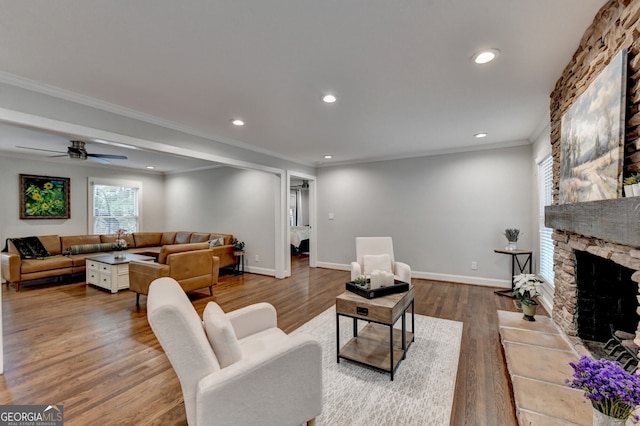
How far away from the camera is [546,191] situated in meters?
3.74

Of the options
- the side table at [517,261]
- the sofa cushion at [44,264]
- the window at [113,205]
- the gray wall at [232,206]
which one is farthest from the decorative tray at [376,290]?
the window at [113,205]

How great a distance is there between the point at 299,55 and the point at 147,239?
21.7ft

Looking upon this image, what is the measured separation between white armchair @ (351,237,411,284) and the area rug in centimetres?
84

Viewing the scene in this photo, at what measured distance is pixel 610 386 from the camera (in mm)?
1015

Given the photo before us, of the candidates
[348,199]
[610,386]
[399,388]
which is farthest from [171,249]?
[610,386]

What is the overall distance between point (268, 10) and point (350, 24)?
0.50 metres

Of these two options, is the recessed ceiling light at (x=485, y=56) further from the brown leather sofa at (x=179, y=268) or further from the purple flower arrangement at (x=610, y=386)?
the brown leather sofa at (x=179, y=268)

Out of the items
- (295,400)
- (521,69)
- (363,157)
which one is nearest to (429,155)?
(363,157)

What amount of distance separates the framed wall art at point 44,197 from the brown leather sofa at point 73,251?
23.3 inches

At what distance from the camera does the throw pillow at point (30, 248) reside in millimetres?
4914

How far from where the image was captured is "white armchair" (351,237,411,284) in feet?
11.6

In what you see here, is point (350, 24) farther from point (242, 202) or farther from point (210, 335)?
point (242, 202)

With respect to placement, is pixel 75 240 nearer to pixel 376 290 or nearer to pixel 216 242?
pixel 216 242

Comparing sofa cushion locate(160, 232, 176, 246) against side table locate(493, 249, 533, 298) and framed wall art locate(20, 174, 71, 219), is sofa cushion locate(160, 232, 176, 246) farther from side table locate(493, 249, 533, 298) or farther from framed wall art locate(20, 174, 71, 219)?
side table locate(493, 249, 533, 298)
